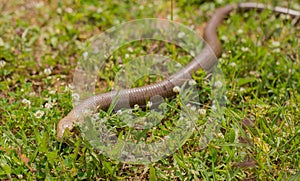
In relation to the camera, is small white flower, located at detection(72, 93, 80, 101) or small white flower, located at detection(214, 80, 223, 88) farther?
small white flower, located at detection(214, 80, 223, 88)

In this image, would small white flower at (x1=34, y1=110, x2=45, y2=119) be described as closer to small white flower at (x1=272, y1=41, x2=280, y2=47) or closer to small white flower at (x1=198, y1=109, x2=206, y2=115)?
small white flower at (x1=198, y1=109, x2=206, y2=115)

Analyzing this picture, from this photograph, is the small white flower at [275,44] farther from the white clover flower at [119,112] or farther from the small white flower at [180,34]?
the white clover flower at [119,112]

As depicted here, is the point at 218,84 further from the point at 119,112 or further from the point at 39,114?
the point at 39,114

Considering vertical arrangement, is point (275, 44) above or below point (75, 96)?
above

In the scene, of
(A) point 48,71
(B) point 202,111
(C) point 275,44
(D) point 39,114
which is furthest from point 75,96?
(C) point 275,44

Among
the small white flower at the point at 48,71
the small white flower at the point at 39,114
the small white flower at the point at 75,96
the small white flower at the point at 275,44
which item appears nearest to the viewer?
the small white flower at the point at 39,114

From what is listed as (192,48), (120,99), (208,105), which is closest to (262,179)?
(208,105)

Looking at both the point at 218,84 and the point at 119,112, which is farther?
the point at 218,84

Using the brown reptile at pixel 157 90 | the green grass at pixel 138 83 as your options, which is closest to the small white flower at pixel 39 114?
the green grass at pixel 138 83

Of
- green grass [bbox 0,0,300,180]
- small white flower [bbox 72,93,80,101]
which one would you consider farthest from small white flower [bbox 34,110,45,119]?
small white flower [bbox 72,93,80,101]
